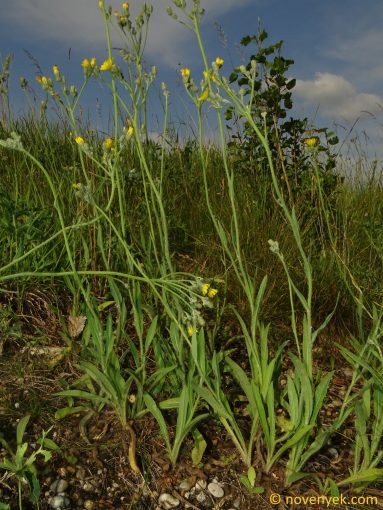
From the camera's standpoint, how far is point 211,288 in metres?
2.10

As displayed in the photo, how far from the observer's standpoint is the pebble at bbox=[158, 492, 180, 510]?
4.82 feet

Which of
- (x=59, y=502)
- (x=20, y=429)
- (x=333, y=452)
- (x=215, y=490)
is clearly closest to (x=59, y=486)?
(x=59, y=502)

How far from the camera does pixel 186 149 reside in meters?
4.07

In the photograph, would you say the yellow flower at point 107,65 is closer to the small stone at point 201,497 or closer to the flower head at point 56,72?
the flower head at point 56,72

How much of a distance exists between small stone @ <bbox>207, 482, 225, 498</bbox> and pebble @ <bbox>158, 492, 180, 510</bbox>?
0.10 metres

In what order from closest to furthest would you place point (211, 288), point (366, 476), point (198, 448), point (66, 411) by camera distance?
point (366, 476) → point (198, 448) → point (66, 411) → point (211, 288)

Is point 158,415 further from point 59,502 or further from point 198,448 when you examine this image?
point 59,502

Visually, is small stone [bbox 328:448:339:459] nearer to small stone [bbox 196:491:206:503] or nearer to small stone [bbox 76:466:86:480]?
small stone [bbox 196:491:206:503]

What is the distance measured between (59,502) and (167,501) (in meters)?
0.30

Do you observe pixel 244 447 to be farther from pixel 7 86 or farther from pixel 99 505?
pixel 7 86

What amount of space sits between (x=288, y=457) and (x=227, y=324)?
696 millimetres

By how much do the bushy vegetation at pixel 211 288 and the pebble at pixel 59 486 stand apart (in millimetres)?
196

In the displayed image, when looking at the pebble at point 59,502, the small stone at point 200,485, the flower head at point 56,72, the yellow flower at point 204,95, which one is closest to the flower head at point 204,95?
the yellow flower at point 204,95

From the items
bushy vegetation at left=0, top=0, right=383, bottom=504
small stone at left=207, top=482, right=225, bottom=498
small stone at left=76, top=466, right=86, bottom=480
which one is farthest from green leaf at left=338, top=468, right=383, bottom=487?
small stone at left=76, top=466, right=86, bottom=480
